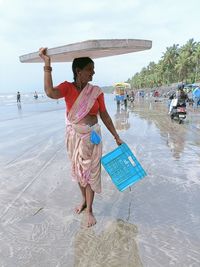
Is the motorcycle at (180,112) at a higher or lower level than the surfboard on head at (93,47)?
lower

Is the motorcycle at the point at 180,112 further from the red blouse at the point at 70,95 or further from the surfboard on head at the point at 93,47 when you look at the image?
the surfboard on head at the point at 93,47

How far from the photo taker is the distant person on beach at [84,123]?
373 cm

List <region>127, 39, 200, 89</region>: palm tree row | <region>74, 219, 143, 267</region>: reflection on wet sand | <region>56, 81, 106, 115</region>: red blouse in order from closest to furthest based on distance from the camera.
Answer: <region>74, 219, 143, 267</region>: reflection on wet sand → <region>56, 81, 106, 115</region>: red blouse → <region>127, 39, 200, 89</region>: palm tree row

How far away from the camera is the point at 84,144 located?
3811mm

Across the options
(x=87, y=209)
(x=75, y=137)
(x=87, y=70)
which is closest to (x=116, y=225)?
(x=87, y=209)

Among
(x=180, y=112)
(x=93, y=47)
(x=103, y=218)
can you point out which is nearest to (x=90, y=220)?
(x=103, y=218)

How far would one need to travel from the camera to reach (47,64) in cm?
354

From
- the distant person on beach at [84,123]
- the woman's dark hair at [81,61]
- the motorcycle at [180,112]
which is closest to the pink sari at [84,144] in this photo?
the distant person on beach at [84,123]

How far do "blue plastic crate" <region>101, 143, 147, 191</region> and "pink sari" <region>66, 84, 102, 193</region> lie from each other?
24cm

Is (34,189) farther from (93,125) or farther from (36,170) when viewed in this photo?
(93,125)

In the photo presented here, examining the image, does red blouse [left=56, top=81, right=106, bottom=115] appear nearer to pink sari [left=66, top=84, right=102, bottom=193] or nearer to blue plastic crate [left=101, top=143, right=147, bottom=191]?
pink sari [left=66, top=84, right=102, bottom=193]

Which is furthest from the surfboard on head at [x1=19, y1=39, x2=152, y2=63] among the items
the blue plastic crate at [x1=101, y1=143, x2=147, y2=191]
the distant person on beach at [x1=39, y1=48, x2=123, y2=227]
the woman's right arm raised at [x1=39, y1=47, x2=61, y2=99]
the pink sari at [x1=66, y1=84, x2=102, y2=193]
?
the blue plastic crate at [x1=101, y1=143, x2=147, y2=191]

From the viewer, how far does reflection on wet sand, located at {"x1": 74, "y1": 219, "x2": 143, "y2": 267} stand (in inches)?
119

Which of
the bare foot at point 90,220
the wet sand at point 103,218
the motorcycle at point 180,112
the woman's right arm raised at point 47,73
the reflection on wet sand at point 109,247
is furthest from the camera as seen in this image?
the motorcycle at point 180,112
